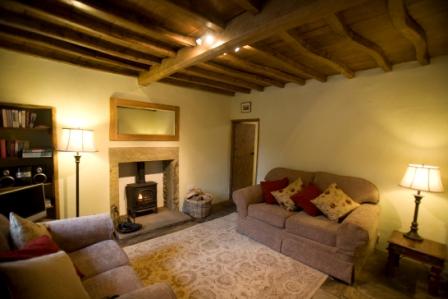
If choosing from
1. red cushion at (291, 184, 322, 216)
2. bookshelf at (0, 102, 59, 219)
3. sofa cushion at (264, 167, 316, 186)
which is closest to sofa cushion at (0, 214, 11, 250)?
bookshelf at (0, 102, 59, 219)

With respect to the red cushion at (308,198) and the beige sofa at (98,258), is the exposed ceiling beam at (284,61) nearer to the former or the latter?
the red cushion at (308,198)

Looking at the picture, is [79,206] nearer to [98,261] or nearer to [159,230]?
[159,230]

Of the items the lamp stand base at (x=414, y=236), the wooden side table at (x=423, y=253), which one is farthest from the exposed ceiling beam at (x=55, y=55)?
the lamp stand base at (x=414, y=236)

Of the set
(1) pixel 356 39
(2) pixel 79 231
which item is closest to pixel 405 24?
(1) pixel 356 39

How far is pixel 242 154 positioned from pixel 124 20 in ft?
12.9

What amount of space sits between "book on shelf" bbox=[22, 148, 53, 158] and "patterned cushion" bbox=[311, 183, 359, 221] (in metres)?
3.43

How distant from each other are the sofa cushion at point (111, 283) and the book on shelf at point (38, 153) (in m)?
1.85

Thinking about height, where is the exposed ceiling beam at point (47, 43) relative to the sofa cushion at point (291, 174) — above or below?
above

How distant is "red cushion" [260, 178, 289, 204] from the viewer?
3197 mm

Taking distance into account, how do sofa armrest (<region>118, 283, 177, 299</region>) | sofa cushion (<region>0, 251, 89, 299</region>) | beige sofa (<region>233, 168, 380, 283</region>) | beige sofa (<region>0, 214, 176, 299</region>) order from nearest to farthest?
1. sofa cushion (<region>0, 251, 89, 299</region>)
2. sofa armrest (<region>118, 283, 177, 299</region>)
3. beige sofa (<region>0, 214, 176, 299</region>)
4. beige sofa (<region>233, 168, 380, 283</region>)

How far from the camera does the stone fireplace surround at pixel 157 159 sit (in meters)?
3.27

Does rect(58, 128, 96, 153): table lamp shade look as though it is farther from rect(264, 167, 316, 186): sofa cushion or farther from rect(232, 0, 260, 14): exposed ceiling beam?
rect(264, 167, 316, 186): sofa cushion

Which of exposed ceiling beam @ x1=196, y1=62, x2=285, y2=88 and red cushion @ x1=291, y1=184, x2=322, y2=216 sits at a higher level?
exposed ceiling beam @ x1=196, y1=62, x2=285, y2=88

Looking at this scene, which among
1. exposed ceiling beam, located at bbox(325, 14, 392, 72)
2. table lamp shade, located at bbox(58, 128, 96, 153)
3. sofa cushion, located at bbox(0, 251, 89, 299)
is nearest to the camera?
sofa cushion, located at bbox(0, 251, 89, 299)
